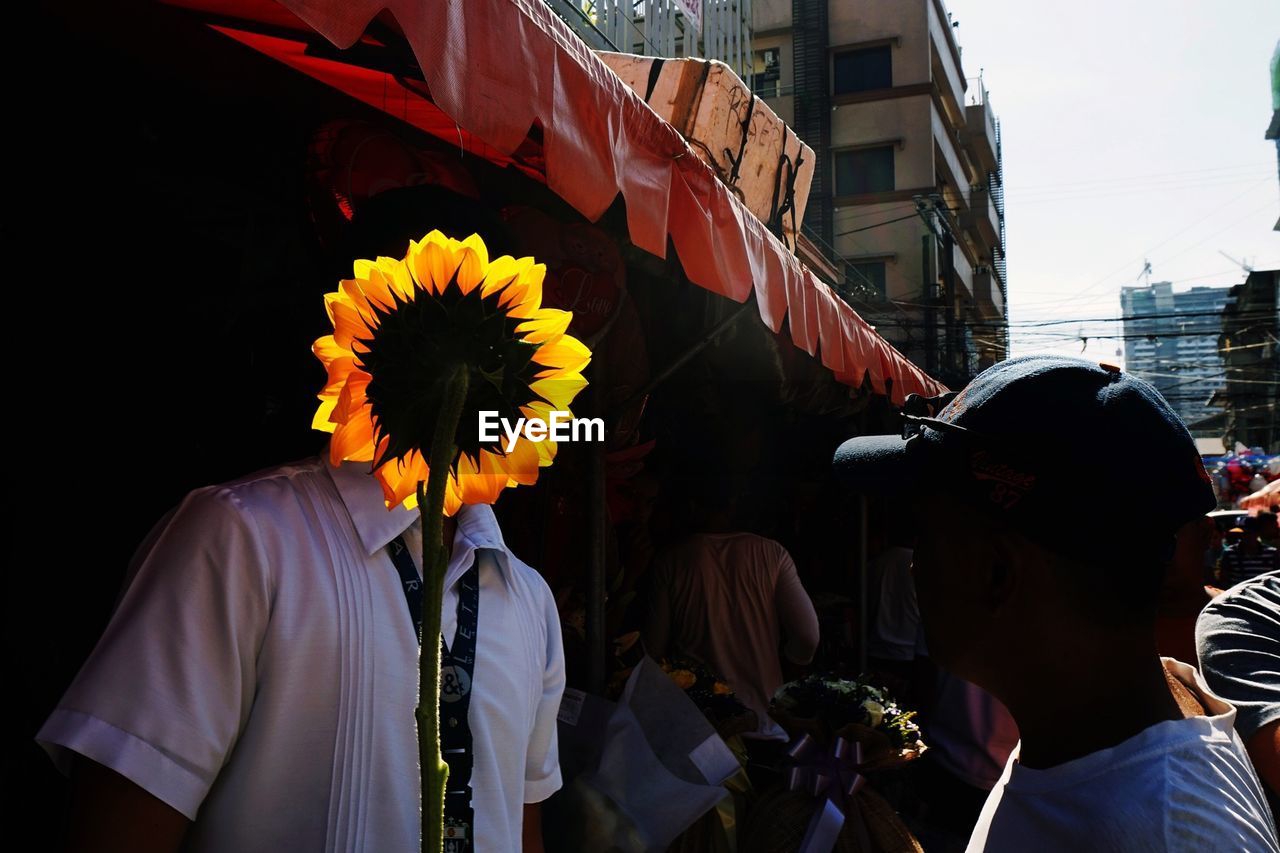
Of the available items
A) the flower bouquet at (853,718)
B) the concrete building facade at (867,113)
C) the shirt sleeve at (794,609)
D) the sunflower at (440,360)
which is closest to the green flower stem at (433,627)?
the sunflower at (440,360)

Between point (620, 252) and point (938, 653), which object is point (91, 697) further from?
point (620, 252)

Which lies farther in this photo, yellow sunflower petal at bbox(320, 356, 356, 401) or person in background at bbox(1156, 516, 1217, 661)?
person in background at bbox(1156, 516, 1217, 661)

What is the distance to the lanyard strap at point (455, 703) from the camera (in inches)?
46.3

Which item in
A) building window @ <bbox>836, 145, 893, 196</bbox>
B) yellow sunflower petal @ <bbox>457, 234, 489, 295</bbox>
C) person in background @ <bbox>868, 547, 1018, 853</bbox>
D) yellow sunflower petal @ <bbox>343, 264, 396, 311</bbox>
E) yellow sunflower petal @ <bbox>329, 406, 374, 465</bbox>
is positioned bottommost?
person in background @ <bbox>868, 547, 1018, 853</bbox>

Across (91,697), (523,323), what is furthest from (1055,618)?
(91,697)

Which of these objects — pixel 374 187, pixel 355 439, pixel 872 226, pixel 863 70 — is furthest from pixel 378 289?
pixel 863 70

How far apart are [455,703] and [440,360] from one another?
0.68m

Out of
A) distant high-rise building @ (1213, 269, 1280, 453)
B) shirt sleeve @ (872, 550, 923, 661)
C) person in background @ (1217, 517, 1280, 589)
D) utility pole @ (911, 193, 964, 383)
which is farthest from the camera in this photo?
distant high-rise building @ (1213, 269, 1280, 453)

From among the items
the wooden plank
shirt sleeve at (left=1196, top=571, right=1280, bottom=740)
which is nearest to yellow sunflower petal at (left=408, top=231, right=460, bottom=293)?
shirt sleeve at (left=1196, top=571, right=1280, bottom=740)

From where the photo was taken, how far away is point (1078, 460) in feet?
3.58

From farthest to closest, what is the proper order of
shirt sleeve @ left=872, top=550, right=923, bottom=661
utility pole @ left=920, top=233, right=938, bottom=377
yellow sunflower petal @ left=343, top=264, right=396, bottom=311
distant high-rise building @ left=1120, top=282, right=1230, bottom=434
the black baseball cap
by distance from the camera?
1. distant high-rise building @ left=1120, top=282, right=1230, bottom=434
2. utility pole @ left=920, top=233, right=938, bottom=377
3. shirt sleeve @ left=872, top=550, right=923, bottom=661
4. the black baseball cap
5. yellow sunflower petal @ left=343, top=264, right=396, bottom=311

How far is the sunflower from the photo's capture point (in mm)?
708

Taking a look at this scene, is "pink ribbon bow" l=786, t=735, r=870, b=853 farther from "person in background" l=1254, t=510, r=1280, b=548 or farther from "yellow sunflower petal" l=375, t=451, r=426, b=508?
"yellow sunflower petal" l=375, t=451, r=426, b=508

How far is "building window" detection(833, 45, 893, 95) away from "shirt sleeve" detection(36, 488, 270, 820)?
122 feet
